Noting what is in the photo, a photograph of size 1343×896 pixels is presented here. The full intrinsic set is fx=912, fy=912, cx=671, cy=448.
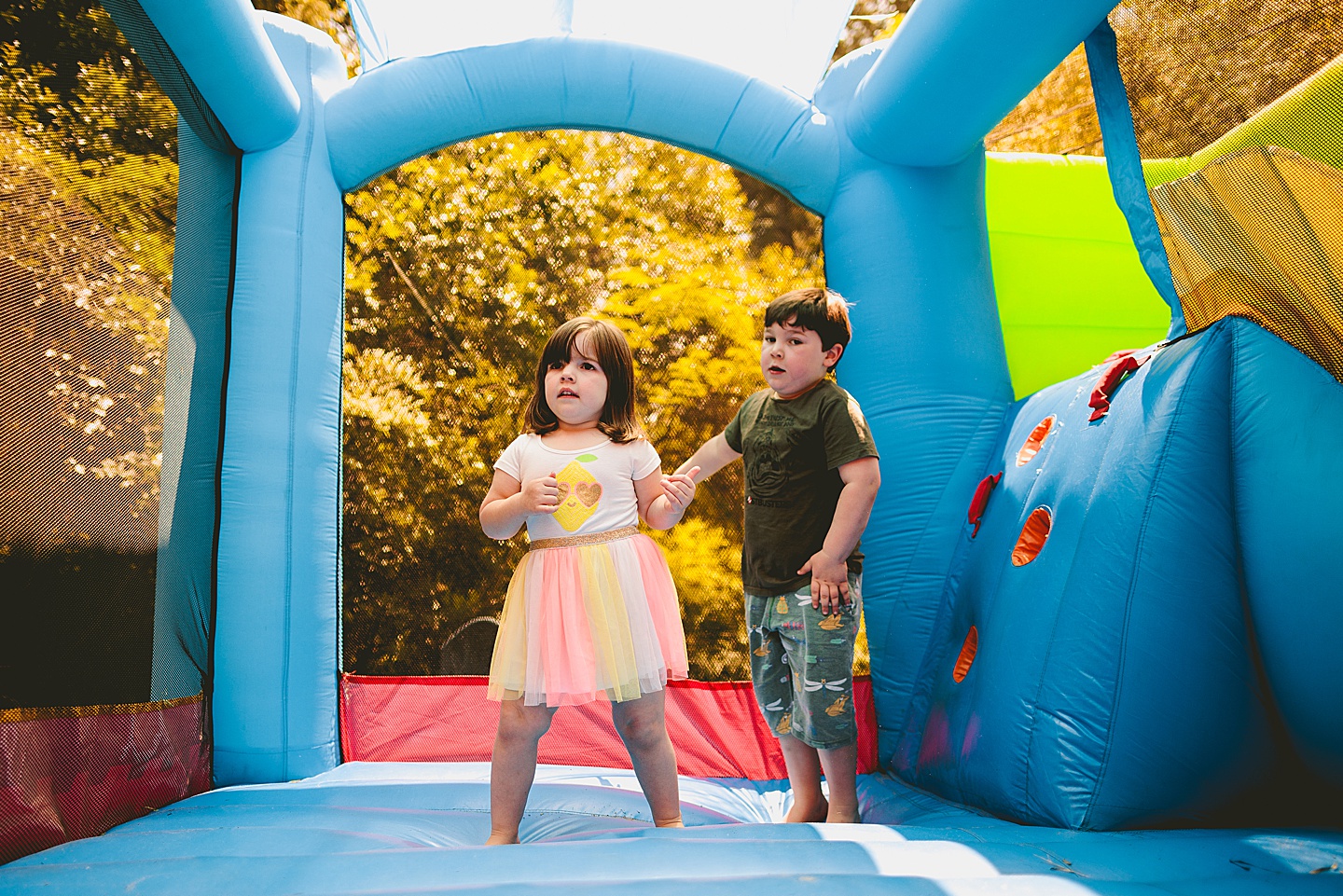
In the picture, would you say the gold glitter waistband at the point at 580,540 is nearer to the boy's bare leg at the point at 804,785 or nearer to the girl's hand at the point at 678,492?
the girl's hand at the point at 678,492

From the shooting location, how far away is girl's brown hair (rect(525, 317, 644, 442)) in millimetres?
1865

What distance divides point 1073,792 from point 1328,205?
101 centimetres

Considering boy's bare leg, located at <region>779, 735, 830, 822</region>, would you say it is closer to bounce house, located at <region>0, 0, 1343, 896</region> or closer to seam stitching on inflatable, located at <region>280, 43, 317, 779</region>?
bounce house, located at <region>0, 0, 1343, 896</region>

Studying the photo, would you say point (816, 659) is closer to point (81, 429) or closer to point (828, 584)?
point (828, 584)

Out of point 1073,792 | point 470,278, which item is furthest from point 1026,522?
point 470,278

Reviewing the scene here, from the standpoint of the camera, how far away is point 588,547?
70.4 inches

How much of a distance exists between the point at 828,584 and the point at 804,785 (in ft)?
1.62

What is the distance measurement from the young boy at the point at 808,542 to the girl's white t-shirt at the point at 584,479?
373mm

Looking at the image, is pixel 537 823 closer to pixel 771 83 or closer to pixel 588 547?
pixel 588 547

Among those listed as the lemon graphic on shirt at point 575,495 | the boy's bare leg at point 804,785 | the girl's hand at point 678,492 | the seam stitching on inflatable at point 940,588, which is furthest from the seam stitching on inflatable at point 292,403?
the seam stitching on inflatable at point 940,588

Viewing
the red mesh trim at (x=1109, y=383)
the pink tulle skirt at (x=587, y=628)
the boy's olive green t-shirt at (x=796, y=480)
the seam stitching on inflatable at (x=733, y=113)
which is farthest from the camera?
the seam stitching on inflatable at (x=733, y=113)

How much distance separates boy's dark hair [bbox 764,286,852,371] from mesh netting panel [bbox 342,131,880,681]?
701mm

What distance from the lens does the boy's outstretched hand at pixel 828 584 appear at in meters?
1.95

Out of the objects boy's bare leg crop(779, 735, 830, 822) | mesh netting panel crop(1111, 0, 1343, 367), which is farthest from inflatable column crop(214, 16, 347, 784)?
mesh netting panel crop(1111, 0, 1343, 367)
